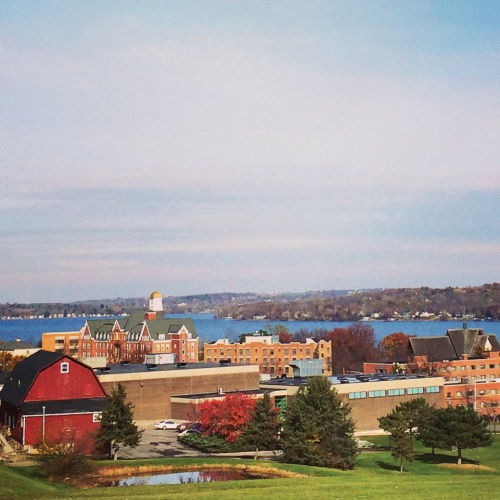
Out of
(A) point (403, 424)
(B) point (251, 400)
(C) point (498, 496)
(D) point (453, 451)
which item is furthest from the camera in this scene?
(D) point (453, 451)

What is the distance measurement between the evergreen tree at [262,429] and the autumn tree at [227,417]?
2157 mm

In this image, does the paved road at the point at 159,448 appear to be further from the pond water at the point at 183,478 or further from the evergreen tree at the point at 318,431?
the pond water at the point at 183,478

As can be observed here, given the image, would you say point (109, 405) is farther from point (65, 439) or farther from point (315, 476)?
point (315, 476)

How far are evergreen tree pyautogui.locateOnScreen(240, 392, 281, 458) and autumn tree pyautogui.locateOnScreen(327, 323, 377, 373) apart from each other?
8528cm

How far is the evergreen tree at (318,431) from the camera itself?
157ft

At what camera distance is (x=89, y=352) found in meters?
153

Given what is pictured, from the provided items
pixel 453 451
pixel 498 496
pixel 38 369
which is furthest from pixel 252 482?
pixel 453 451

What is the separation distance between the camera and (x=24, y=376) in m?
57.2

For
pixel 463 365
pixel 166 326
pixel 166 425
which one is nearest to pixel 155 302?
pixel 166 326

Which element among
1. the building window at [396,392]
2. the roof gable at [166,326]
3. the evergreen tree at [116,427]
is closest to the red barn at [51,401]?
the evergreen tree at [116,427]

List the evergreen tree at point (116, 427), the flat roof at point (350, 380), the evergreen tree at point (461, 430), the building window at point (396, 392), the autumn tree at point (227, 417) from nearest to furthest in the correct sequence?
1. the evergreen tree at point (116, 427)
2. the evergreen tree at point (461, 430)
3. the autumn tree at point (227, 417)
4. the flat roof at point (350, 380)
5. the building window at point (396, 392)

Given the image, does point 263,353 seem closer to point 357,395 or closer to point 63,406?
point 357,395

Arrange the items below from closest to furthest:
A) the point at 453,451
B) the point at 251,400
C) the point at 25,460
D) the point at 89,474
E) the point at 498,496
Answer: the point at 498,496, the point at 89,474, the point at 25,460, the point at 251,400, the point at 453,451

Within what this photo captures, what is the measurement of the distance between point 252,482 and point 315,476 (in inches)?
200
